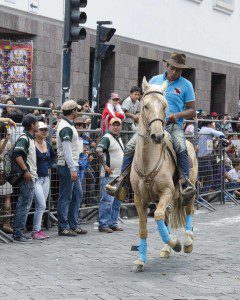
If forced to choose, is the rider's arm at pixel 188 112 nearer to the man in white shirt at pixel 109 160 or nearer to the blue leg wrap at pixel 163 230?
the blue leg wrap at pixel 163 230

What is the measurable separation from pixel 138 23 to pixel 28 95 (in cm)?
642

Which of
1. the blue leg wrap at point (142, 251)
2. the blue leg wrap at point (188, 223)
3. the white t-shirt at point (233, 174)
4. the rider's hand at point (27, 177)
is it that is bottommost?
the blue leg wrap at point (142, 251)

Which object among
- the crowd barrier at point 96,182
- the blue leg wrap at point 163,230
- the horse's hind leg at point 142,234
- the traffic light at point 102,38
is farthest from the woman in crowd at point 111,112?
the blue leg wrap at point 163,230

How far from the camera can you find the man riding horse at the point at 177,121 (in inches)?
426

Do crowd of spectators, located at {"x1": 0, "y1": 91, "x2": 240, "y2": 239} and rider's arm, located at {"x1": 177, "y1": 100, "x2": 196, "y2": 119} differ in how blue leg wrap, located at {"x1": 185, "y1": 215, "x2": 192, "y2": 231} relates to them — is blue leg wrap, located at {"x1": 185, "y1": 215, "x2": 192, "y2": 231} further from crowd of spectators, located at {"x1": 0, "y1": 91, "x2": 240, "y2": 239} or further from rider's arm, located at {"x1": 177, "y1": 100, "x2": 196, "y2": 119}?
crowd of spectators, located at {"x1": 0, "y1": 91, "x2": 240, "y2": 239}

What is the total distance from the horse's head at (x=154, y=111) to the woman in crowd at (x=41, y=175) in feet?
11.6

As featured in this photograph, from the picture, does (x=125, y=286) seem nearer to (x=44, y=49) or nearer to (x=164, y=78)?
(x=164, y=78)

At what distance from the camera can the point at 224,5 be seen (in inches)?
1252

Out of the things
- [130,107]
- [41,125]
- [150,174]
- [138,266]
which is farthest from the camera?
[130,107]

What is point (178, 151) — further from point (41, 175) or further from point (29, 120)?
point (41, 175)

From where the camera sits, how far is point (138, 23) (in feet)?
85.3

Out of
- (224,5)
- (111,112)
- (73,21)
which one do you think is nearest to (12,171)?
(111,112)

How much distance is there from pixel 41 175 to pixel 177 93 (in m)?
3.14

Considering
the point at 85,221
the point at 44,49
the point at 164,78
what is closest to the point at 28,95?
the point at 44,49
